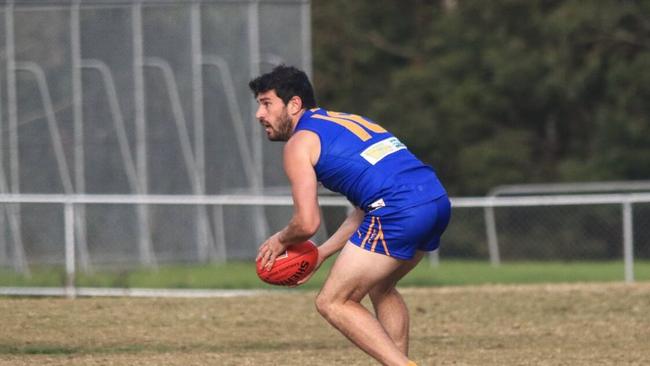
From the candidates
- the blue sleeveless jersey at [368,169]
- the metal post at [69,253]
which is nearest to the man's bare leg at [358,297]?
the blue sleeveless jersey at [368,169]

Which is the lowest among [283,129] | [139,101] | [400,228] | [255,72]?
[139,101]

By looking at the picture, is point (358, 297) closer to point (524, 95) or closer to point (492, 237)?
point (492, 237)

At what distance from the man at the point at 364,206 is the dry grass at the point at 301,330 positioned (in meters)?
2.93

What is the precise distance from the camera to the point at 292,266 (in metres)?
8.27

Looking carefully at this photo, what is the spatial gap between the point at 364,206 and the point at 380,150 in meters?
0.31

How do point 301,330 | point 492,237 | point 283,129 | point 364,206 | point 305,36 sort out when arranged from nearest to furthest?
1. point 364,206
2. point 283,129
3. point 301,330
4. point 492,237
5. point 305,36

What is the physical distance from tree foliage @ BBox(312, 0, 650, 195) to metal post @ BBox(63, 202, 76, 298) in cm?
2022

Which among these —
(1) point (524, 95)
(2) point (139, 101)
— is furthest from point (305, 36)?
(1) point (524, 95)

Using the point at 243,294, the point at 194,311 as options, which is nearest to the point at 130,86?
the point at 243,294

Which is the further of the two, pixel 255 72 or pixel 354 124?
pixel 255 72

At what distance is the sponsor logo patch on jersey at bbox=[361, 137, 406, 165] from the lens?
784 cm

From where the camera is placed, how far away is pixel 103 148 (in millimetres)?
23531

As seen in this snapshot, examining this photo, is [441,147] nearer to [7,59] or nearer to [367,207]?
[7,59]

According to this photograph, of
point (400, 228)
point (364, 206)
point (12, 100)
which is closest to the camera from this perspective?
point (400, 228)
